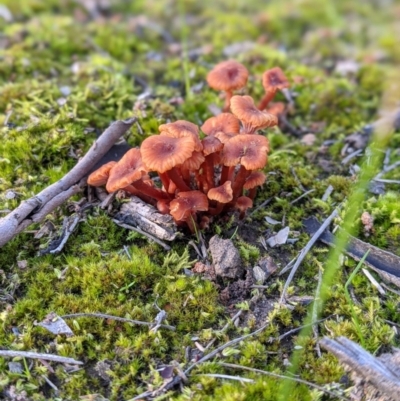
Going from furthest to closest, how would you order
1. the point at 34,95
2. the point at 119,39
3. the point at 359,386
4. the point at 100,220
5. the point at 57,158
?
the point at 119,39, the point at 34,95, the point at 57,158, the point at 100,220, the point at 359,386

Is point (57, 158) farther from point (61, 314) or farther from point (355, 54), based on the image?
point (355, 54)

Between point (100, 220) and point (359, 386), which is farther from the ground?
point (100, 220)

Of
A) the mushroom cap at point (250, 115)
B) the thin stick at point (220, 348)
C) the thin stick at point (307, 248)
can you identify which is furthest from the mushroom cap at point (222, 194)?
the thin stick at point (220, 348)

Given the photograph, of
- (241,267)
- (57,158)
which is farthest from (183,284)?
(57,158)

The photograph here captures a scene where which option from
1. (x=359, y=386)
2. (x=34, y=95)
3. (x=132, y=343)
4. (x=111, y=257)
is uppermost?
(x=34, y=95)

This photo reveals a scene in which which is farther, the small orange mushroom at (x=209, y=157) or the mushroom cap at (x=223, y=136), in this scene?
the mushroom cap at (x=223, y=136)

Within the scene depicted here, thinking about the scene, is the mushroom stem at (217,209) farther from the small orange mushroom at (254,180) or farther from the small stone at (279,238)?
the small stone at (279,238)

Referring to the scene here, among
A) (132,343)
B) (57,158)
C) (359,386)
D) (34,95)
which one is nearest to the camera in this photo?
(359,386)

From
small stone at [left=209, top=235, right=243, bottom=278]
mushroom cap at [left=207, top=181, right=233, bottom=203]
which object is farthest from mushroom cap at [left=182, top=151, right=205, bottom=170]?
small stone at [left=209, top=235, right=243, bottom=278]
